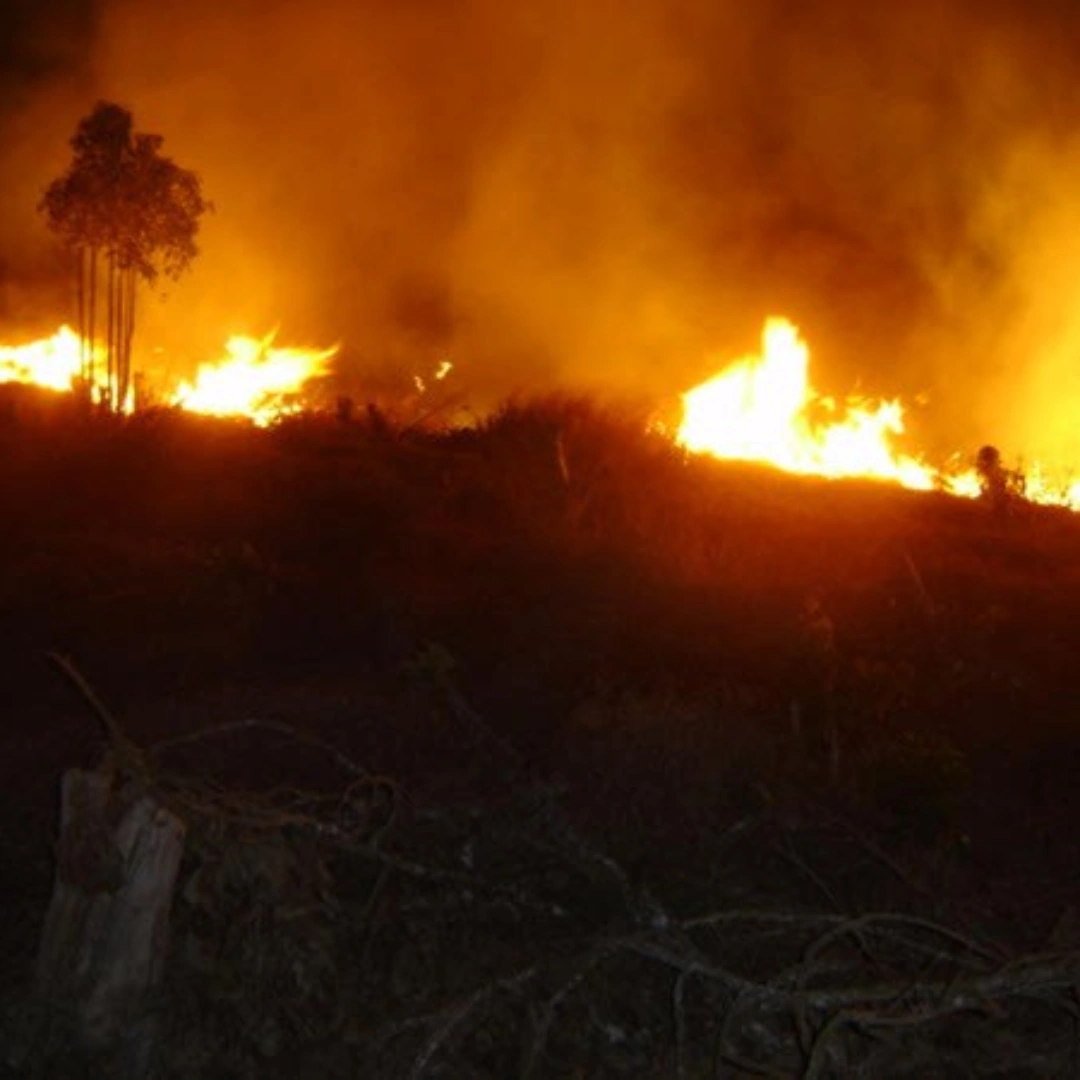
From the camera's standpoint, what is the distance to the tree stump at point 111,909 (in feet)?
13.5

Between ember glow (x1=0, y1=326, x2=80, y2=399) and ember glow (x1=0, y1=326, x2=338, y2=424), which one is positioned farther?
ember glow (x1=0, y1=326, x2=80, y2=399)

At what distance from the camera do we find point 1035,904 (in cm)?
547

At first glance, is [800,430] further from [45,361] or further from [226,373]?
[45,361]

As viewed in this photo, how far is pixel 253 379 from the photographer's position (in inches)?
975

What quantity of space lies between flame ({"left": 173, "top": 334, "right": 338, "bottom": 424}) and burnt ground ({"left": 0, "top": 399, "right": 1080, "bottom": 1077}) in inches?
385

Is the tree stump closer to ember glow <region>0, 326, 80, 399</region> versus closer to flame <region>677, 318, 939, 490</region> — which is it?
flame <region>677, 318, 939, 490</region>

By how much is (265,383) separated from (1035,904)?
20666 millimetres

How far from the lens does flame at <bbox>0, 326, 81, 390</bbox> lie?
77.7ft

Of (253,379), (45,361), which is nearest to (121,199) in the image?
(253,379)

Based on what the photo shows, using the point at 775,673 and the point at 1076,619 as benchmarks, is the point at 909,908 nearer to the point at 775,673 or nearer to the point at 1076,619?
the point at 775,673

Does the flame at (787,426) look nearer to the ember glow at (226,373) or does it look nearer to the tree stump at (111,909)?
the ember glow at (226,373)

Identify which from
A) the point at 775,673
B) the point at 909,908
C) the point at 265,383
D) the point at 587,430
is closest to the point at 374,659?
the point at 775,673

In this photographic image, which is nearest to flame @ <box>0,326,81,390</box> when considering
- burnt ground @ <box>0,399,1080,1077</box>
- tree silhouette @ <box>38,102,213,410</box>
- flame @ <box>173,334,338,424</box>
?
flame @ <box>173,334,338,424</box>

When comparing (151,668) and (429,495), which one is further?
(429,495)
